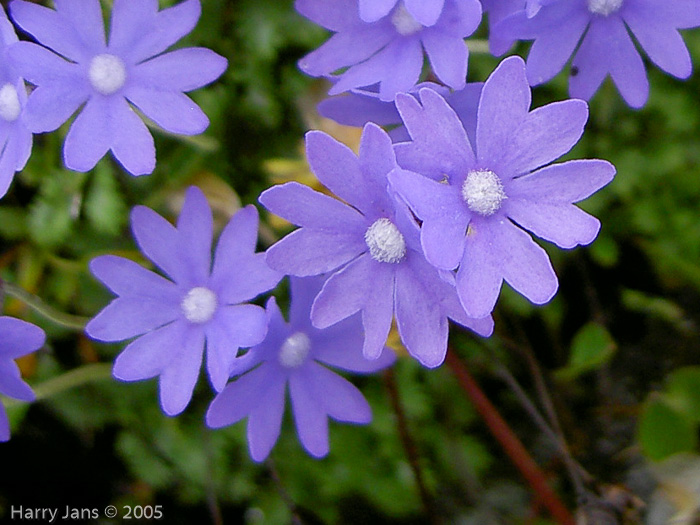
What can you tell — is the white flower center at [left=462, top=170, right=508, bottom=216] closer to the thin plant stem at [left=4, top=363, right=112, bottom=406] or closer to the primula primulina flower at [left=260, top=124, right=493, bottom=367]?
the primula primulina flower at [left=260, top=124, right=493, bottom=367]

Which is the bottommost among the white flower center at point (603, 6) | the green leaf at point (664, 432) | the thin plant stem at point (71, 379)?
the green leaf at point (664, 432)

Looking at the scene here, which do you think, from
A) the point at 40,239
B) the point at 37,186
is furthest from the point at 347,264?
the point at 37,186

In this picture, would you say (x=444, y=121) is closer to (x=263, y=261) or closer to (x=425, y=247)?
(x=425, y=247)

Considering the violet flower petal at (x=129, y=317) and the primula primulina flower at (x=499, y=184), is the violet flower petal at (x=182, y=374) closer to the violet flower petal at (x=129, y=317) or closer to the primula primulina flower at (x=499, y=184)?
the violet flower petal at (x=129, y=317)

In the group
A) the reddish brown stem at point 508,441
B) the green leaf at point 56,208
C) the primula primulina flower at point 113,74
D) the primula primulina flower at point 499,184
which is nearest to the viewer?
the primula primulina flower at point 499,184

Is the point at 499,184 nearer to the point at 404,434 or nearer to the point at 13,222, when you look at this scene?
the point at 404,434

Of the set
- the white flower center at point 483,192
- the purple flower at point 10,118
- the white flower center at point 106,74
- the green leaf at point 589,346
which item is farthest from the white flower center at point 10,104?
the green leaf at point 589,346
